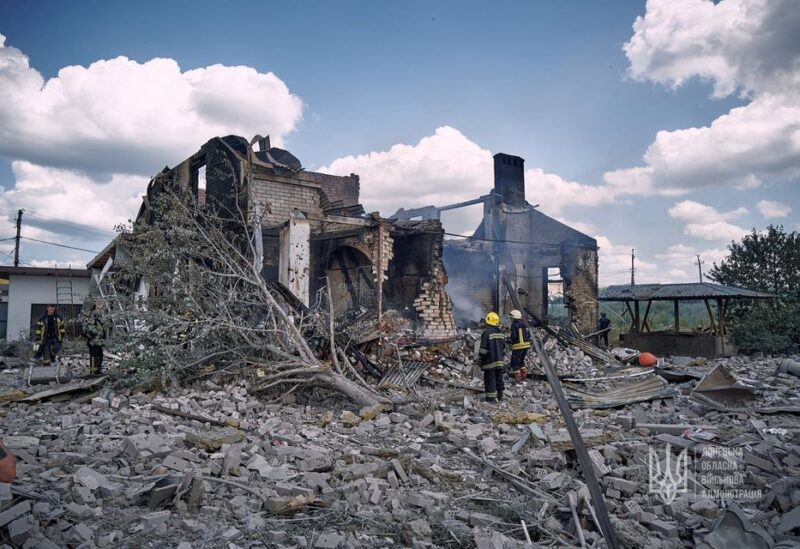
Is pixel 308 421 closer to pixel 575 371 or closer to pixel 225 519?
pixel 225 519

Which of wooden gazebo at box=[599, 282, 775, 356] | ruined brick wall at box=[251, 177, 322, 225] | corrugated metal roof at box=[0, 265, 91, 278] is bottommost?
wooden gazebo at box=[599, 282, 775, 356]

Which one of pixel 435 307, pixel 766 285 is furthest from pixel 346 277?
pixel 766 285

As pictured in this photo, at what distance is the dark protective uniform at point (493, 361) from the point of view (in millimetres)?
8148

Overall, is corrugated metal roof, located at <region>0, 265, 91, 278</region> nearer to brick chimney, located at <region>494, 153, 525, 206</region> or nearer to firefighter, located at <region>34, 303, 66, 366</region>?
firefighter, located at <region>34, 303, 66, 366</region>

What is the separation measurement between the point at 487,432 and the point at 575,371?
524cm

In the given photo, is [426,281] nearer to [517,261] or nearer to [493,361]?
[493,361]

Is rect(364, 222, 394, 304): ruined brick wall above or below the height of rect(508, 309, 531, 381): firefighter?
above

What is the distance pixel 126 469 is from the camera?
432 cm

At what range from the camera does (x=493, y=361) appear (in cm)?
814

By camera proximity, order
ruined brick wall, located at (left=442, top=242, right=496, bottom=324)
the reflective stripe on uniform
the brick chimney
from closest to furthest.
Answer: the reflective stripe on uniform → ruined brick wall, located at (left=442, top=242, right=496, bottom=324) → the brick chimney

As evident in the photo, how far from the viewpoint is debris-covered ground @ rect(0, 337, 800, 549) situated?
341 cm

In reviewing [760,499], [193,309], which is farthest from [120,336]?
[760,499]

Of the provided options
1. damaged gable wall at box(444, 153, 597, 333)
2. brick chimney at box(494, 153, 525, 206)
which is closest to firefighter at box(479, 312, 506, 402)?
damaged gable wall at box(444, 153, 597, 333)

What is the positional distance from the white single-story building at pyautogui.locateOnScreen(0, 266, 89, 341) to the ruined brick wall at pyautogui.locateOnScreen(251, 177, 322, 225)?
9.25 meters
